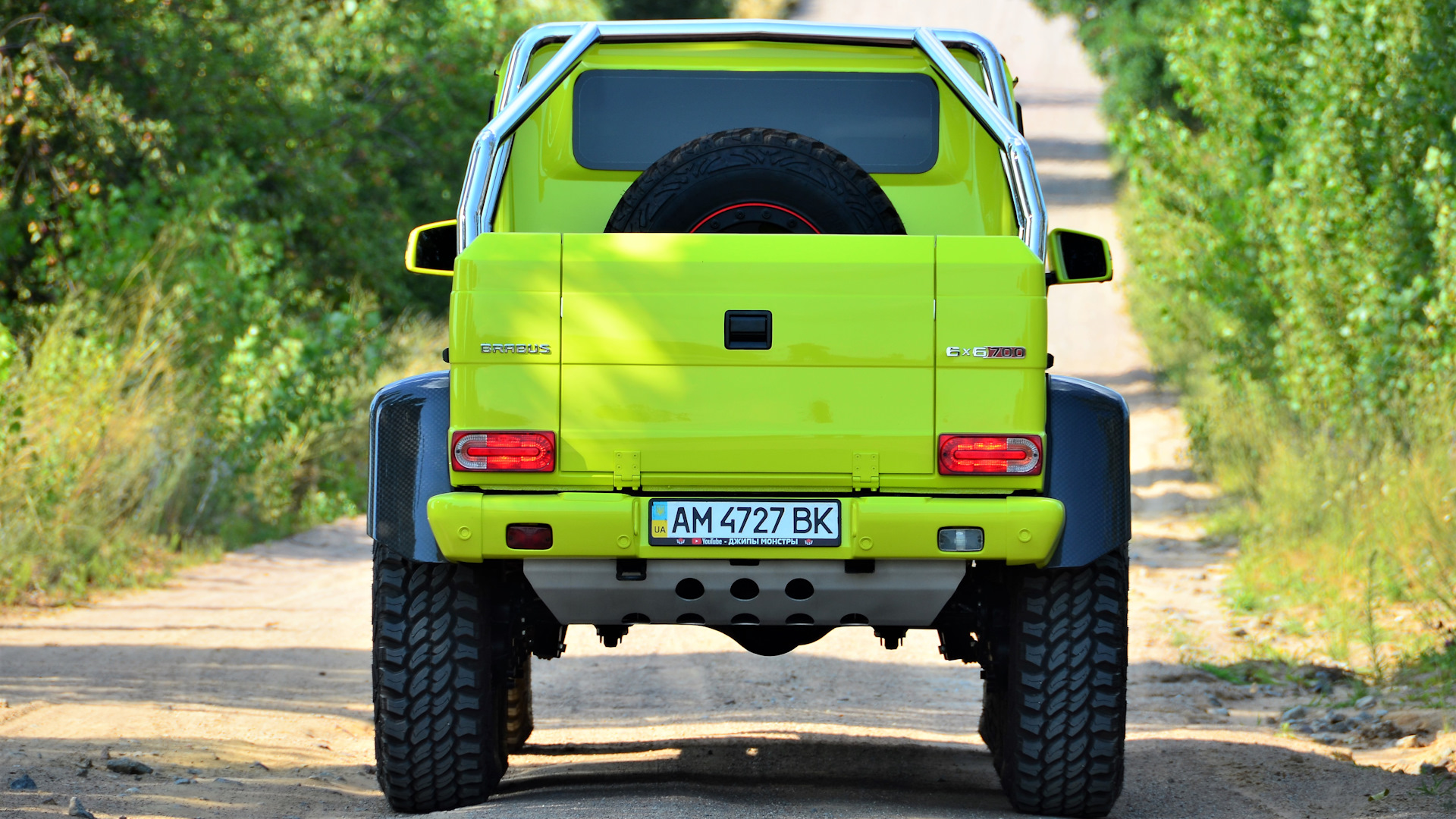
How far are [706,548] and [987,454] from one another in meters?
0.76

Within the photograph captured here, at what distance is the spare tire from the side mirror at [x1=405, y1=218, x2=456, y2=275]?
2.30 ft

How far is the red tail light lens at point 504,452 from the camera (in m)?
4.31

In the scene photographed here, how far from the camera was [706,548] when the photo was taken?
14.3 feet

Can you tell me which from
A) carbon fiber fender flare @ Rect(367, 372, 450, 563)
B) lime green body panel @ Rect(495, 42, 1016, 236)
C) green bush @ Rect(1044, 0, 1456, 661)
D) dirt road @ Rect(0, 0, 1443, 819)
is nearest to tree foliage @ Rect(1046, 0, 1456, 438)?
green bush @ Rect(1044, 0, 1456, 661)

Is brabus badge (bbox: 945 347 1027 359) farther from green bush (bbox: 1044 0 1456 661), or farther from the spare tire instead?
green bush (bbox: 1044 0 1456 661)

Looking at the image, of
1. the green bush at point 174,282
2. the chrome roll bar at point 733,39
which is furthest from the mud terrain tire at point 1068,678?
the green bush at point 174,282

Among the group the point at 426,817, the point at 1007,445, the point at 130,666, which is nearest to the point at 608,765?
the point at 426,817

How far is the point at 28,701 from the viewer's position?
21.6 feet

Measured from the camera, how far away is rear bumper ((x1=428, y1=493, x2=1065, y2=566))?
14.1ft

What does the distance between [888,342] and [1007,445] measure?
407 millimetres

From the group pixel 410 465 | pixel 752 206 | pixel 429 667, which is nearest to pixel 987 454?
pixel 752 206

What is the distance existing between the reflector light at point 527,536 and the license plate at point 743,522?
0.27 m

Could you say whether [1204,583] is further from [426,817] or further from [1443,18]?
[426,817]

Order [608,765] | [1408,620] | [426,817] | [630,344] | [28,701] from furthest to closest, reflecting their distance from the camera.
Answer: [1408,620], [28,701], [608,765], [426,817], [630,344]
